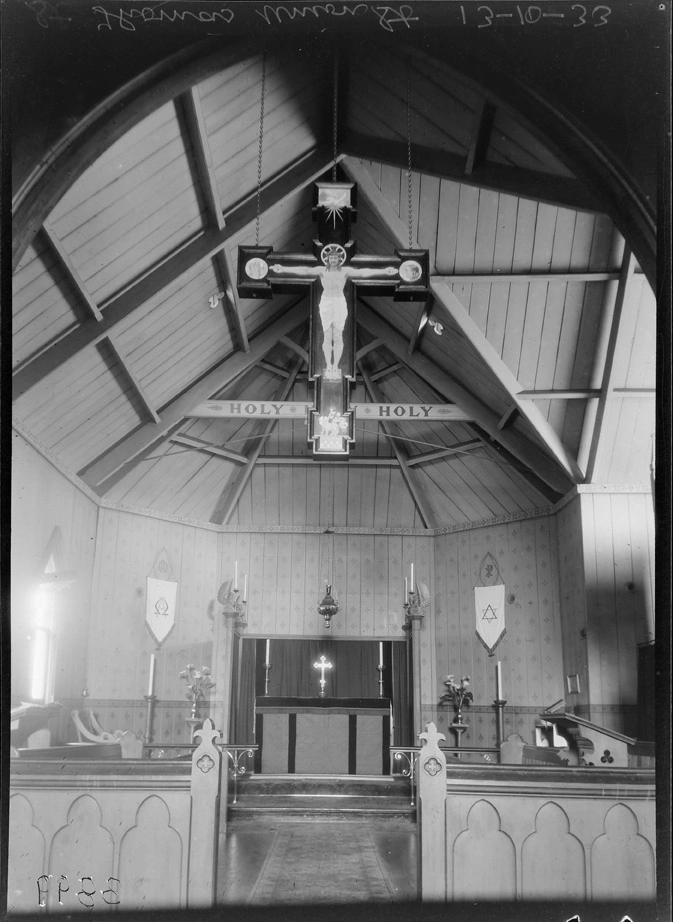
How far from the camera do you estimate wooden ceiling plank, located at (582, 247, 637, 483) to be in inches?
281

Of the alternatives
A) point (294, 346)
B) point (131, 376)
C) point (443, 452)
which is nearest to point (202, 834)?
point (131, 376)

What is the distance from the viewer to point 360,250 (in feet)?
31.8

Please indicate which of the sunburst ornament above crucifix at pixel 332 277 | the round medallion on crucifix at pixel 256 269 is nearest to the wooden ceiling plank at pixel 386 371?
the sunburst ornament above crucifix at pixel 332 277

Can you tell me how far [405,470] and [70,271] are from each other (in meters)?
7.10

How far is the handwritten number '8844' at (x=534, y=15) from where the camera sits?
3650 mm

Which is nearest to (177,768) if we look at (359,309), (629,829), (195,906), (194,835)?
(194,835)

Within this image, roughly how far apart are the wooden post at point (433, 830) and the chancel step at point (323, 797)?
3542 millimetres

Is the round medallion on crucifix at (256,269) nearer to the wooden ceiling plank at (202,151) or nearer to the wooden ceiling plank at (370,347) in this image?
the wooden ceiling plank at (202,151)

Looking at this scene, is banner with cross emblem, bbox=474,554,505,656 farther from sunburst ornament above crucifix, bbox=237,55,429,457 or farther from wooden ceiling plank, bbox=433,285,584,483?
sunburst ornament above crucifix, bbox=237,55,429,457

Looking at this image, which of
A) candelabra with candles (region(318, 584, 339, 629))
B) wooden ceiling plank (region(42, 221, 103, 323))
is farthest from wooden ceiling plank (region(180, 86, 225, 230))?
candelabra with candles (region(318, 584, 339, 629))

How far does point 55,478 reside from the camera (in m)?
9.09

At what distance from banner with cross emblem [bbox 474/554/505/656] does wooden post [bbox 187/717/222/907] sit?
761 centimetres

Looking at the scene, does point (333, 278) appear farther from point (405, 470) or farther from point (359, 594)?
point (359, 594)

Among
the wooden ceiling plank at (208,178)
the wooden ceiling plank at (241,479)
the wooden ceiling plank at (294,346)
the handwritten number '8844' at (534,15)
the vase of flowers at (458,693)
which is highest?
the wooden ceiling plank at (208,178)
